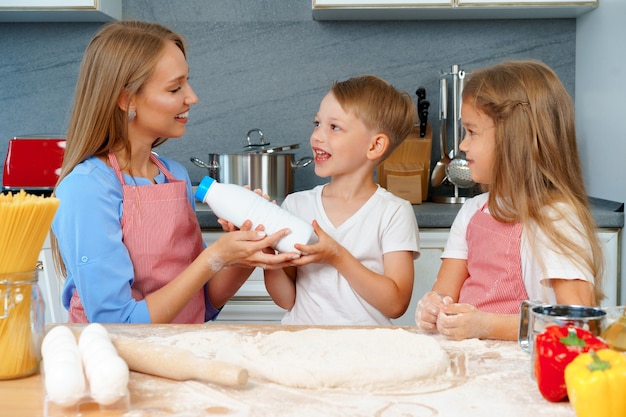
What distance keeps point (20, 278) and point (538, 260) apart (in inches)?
33.9

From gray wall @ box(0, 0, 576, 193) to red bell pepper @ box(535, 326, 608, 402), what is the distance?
1889 millimetres

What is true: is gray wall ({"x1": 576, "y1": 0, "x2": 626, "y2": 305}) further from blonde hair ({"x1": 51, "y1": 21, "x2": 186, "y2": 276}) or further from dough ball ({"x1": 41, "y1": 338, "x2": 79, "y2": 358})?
dough ball ({"x1": 41, "y1": 338, "x2": 79, "y2": 358})

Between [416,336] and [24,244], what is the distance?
536 mm

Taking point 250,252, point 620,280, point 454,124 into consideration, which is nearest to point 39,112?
point 454,124

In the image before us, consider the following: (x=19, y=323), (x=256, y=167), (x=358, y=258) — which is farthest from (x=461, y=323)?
(x=256, y=167)

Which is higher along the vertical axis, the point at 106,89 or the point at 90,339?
the point at 106,89

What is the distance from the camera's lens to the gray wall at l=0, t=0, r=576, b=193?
9.02 ft

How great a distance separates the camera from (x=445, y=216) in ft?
7.41

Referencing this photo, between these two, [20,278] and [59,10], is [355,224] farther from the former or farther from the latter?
[59,10]

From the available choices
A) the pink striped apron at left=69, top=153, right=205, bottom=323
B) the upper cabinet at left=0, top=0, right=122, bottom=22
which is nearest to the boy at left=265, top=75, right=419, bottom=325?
the pink striped apron at left=69, top=153, right=205, bottom=323

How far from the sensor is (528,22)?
273 centimetres

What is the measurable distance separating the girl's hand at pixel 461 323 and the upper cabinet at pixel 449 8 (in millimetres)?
1453

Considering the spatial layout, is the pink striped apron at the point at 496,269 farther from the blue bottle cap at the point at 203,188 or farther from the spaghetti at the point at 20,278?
the spaghetti at the point at 20,278

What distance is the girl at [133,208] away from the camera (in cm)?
146
